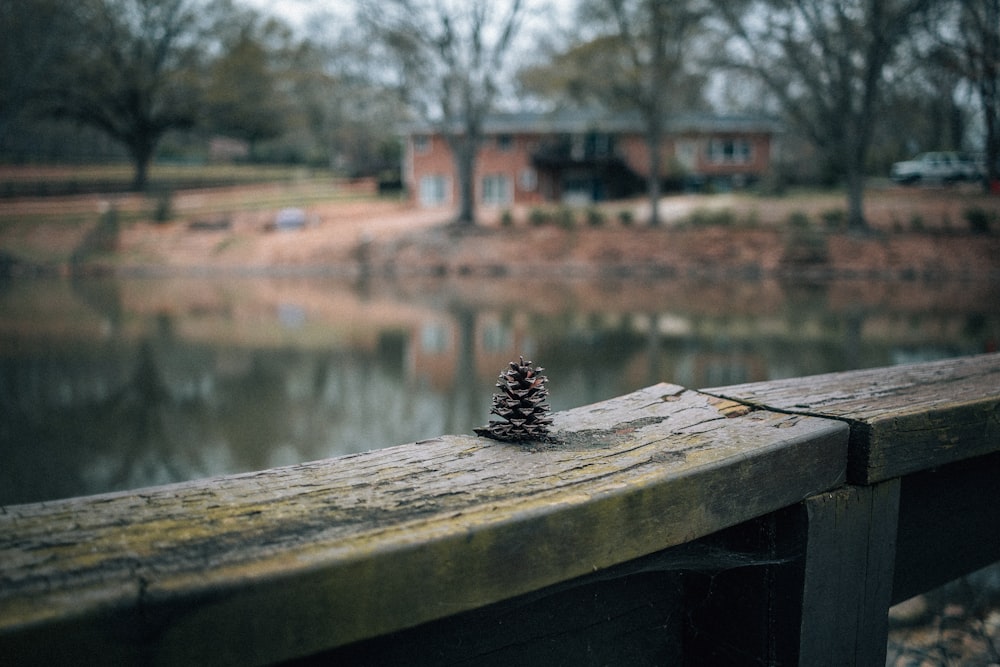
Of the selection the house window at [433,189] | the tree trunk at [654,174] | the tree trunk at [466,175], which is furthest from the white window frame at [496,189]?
the tree trunk at [654,174]

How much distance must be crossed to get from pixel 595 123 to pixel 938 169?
16772 mm

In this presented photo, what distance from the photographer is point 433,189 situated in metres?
44.7

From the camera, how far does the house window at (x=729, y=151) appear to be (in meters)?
44.4

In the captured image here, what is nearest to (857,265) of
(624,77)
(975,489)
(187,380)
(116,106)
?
(624,77)

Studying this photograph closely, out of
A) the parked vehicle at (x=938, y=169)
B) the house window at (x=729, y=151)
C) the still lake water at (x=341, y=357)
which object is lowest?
the still lake water at (x=341, y=357)

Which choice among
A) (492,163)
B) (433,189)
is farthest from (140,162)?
(492,163)

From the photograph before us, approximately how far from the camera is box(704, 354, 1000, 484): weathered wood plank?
2.14 meters

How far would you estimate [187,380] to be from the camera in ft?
29.0

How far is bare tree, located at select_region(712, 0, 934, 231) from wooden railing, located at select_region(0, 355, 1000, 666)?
87.1 feet

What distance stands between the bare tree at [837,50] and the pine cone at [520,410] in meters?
27.0

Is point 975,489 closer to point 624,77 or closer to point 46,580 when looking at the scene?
point 46,580

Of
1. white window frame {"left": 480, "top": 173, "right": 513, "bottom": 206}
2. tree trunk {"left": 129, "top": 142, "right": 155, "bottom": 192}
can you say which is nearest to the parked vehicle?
white window frame {"left": 480, "top": 173, "right": 513, "bottom": 206}

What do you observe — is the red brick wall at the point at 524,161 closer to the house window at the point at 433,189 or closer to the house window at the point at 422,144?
the house window at the point at 422,144

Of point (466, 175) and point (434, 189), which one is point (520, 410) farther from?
point (434, 189)
